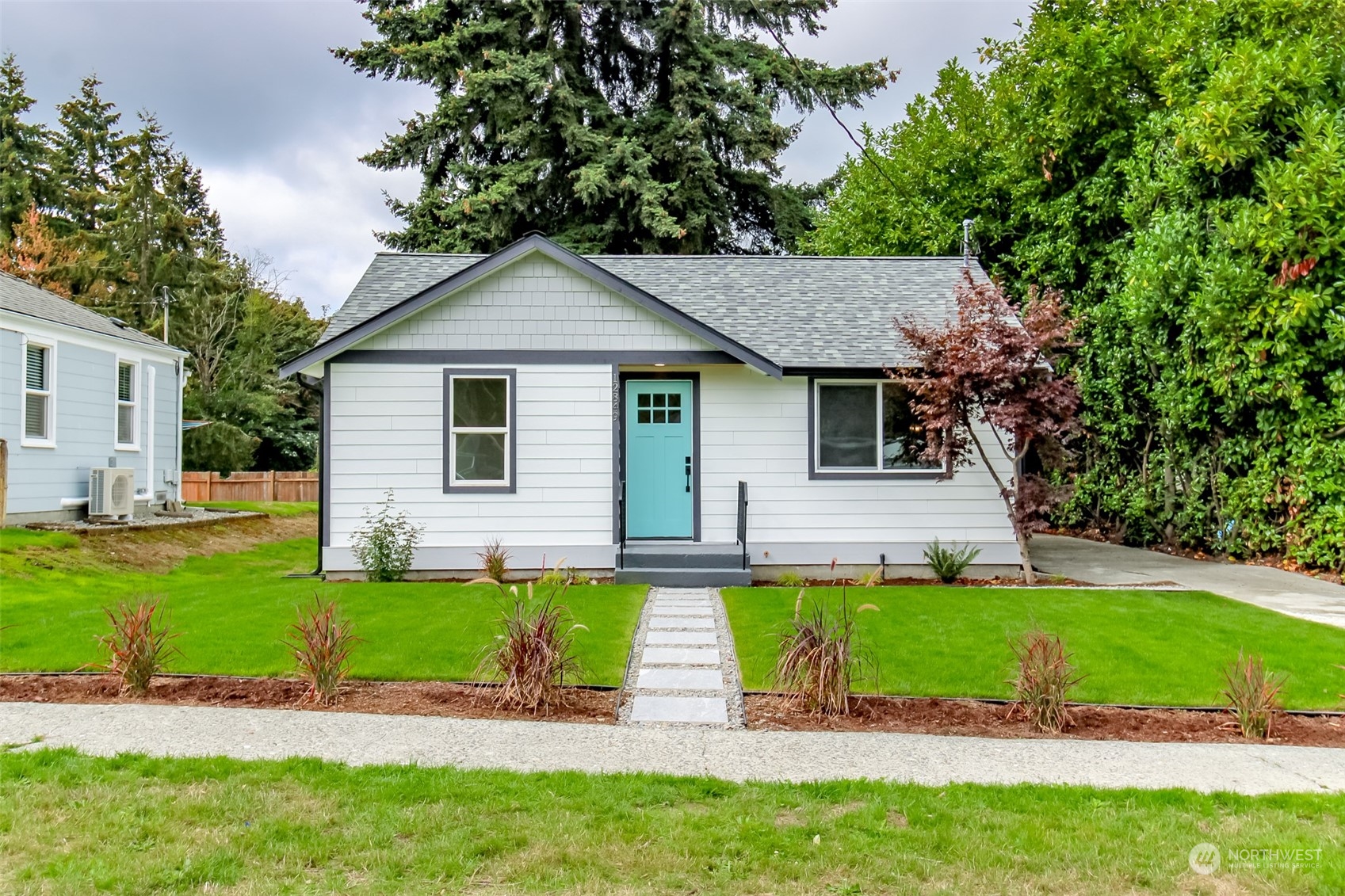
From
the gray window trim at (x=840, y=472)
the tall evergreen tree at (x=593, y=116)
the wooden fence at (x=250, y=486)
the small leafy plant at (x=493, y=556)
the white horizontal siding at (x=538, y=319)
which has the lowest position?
the small leafy plant at (x=493, y=556)

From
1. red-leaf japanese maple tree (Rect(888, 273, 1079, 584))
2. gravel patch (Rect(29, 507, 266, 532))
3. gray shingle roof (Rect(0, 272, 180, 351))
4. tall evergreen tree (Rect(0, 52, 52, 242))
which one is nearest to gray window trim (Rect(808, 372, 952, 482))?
red-leaf japanese maple tree (Rect(888, 273, 1079, 584))

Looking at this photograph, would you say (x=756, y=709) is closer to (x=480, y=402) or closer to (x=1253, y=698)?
(x=1253, y=698)

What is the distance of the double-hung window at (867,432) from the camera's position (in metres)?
11.4

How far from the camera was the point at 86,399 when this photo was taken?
49.0 feet

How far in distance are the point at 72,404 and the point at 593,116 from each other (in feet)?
50.0

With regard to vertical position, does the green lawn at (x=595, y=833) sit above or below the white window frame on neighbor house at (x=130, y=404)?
below

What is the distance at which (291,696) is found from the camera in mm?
5926

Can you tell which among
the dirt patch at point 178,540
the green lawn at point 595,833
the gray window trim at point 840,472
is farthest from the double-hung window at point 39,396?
the gray window trim at point 840,472

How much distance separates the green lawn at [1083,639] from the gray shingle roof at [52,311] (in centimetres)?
1259

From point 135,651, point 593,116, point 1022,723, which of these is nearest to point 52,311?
point 135,651

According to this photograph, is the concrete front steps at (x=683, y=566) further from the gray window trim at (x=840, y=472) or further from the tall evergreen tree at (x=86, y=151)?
the tall evergreen tree at (x=86, y=151)

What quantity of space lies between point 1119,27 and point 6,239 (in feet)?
116

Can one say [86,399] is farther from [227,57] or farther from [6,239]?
[6,239]

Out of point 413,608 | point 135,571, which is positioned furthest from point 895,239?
point 135,571
